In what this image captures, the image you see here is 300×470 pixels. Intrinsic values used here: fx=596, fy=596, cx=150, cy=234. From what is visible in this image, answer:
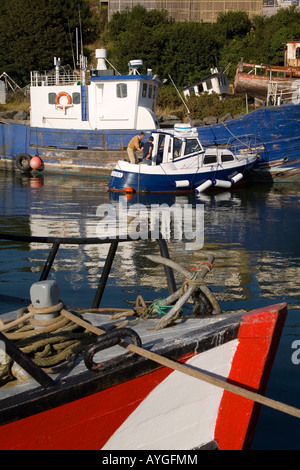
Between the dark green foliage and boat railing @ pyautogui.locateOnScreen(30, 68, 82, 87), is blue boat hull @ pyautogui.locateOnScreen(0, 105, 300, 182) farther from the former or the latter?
the dark green foliage

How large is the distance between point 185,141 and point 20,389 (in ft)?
59.3

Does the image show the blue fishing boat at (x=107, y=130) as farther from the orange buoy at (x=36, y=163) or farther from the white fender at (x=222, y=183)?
the white fender at (x=222, y=183)

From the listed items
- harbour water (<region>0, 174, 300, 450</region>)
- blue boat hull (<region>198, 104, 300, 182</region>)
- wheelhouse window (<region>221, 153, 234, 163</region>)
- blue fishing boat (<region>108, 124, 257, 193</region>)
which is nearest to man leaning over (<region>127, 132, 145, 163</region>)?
blue fishing boat (<region>108, 124, 257, 193</region>)

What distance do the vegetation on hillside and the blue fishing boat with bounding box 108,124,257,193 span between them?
14517mm

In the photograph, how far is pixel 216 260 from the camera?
10.9 m

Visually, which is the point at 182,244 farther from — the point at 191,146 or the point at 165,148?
the point at 191,146

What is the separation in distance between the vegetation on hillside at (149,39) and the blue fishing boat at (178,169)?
47.6 ft

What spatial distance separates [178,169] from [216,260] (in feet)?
34.0

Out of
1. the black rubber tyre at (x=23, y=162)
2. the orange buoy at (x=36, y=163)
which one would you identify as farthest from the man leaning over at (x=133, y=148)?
the black rubber tyre at (x=23, y=162)

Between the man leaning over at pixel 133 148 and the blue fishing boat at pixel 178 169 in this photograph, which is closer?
the blue fishing boat at pixel 178 169

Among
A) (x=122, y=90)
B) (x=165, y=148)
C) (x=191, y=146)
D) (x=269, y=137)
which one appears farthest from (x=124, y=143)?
(x=269, y=137)

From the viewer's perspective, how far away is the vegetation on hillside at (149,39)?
38000mm

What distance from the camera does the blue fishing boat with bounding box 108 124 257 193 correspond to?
20.7m

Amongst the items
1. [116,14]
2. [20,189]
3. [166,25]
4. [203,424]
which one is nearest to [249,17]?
[166,25]
